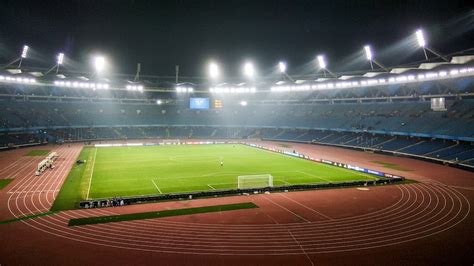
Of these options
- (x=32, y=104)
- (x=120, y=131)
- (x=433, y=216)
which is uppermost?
(x=32, y=104)

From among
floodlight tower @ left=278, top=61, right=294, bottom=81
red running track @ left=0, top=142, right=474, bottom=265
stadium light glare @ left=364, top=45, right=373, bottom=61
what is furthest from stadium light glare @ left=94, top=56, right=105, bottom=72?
stadium light glare @ left=364, top=45, right=373, bottom=61

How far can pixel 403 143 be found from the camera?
2203 inches

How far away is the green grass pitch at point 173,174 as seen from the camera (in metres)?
27.8

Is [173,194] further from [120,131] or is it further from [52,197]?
[120,131]

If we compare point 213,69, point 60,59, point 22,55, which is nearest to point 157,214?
point 22,55

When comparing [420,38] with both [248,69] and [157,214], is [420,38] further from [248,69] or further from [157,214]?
[157,214]

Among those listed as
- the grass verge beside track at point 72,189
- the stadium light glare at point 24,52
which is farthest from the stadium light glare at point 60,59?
the grass verge beside track at point 72,189

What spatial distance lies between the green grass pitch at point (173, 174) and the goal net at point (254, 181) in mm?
966

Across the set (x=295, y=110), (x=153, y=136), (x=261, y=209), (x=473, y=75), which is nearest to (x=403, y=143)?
(x=473, y=75)

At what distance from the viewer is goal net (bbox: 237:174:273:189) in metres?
28.6

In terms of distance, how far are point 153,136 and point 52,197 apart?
203 ft

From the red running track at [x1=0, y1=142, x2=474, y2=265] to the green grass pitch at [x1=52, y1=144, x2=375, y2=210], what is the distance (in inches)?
155

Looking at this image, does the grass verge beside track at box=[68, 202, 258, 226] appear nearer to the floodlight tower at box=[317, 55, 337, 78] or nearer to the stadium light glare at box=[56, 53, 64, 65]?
the floodlight tower at box=[317, 55, 337, 78]

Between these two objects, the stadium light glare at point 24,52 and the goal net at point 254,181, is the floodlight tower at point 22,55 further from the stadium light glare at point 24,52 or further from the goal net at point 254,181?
the goal net at point 254,181
